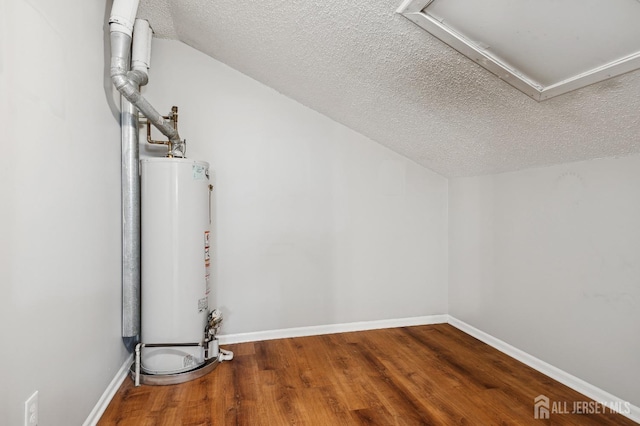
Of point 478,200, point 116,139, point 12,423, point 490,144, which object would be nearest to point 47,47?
point 116,139

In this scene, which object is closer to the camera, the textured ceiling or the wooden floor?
the textured ceiling

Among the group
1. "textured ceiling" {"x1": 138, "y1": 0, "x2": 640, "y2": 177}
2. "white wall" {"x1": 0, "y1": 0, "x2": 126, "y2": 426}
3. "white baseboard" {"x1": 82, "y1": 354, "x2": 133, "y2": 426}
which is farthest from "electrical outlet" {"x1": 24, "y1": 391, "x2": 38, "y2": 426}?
"textured ceiling" {"x1": 138, "y1": 0, "x2": 640, "y2": 177}

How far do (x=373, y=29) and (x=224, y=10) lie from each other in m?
0.88

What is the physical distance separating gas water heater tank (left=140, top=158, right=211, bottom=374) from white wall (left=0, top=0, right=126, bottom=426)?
184 millimetres

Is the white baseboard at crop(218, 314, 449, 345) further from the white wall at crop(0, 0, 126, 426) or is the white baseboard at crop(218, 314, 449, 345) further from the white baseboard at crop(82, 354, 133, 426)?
the white wall at crop(0, 0, 126, 426)

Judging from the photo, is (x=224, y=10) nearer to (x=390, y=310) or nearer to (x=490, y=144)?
(x=490, y=144)

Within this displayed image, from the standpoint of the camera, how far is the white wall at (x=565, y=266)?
1604 millimetres

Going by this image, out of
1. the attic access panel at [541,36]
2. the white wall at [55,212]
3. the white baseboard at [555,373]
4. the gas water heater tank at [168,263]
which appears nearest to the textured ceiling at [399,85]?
the attic access panel at [541,36]

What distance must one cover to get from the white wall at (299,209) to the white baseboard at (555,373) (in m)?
0.51

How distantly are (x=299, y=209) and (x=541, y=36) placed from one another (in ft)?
5.97

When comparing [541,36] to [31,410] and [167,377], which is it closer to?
[31,410]

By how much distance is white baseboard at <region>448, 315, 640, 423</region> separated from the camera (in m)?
1.63

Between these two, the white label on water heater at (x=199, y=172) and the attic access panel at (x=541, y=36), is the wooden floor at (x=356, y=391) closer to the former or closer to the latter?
the white label on water heater at (x=199, y=172)

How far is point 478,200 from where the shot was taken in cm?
259
